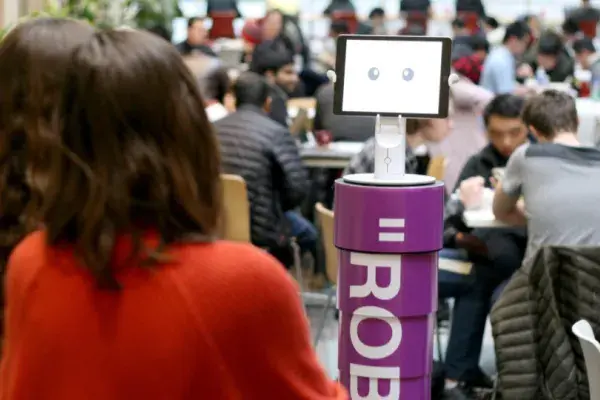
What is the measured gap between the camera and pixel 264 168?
16.0ft

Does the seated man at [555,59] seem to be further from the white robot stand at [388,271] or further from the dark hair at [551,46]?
the white robot stand at [388,271]

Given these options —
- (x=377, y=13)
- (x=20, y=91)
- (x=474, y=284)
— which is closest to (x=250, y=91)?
(x=474, y=284)

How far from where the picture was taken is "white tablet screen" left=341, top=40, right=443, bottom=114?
307 cm

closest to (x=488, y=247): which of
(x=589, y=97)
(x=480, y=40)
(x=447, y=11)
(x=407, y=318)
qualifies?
(x=407, y=318)

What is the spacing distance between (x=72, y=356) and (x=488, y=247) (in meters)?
3.39

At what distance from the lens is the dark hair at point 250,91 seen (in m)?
5.11

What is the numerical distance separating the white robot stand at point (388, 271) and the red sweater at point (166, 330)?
1.79 meters

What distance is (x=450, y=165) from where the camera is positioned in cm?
608

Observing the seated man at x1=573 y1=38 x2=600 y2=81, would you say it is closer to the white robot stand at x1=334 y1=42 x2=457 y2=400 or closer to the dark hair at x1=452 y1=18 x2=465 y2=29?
the dark hair at x1=452 y1=18 x2=465 y2=29

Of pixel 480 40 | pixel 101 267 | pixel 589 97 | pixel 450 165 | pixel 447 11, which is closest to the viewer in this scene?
pixel 101 267

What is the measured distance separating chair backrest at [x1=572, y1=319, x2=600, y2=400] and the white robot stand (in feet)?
2.32

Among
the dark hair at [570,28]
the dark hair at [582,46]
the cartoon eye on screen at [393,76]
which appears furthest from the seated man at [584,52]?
the cartoon eye on screen at [393,76]

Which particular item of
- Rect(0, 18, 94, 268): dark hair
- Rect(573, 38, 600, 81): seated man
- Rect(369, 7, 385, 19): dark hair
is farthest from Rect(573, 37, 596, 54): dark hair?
Rect(0, 18, 94, 268): dark hair

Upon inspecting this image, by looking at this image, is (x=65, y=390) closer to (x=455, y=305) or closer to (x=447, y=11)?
(x=455, y=305)
